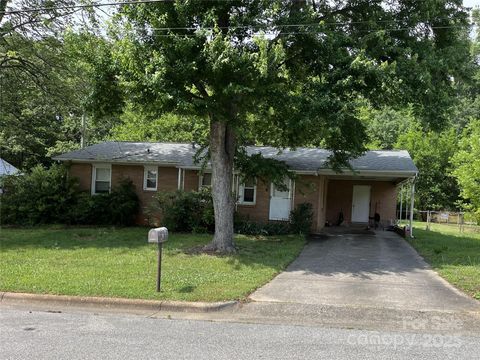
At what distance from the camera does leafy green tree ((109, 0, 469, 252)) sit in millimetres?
12250

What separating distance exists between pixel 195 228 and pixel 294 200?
168 inches

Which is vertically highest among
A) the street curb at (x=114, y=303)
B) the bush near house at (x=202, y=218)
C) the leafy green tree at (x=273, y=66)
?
the leafy green tree at (x=273, y=66)

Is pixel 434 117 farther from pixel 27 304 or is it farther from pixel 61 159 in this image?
pixel 61 159

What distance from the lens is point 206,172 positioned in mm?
21609

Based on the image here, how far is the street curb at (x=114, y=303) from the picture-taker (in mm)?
8211

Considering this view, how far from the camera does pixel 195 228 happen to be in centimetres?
1894

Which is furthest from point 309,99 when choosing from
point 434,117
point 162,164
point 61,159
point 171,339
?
point 61,159

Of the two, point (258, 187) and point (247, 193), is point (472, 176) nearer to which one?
point (258, 187)

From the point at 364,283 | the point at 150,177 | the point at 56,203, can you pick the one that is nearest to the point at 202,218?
the point at 150,177

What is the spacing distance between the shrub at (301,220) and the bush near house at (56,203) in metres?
6.81

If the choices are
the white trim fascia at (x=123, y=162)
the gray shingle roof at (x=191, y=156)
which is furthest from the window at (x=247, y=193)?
the white trim fascia at (x=123, y=162)

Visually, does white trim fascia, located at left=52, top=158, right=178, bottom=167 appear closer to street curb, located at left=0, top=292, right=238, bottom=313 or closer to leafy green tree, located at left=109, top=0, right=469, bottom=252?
leafy green tree, located at left=109, top=0, right=469, bottom=252

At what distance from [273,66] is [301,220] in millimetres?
8355

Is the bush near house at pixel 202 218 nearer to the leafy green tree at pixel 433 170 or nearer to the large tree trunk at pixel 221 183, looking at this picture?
the large tree trunk at pixel 221 183
